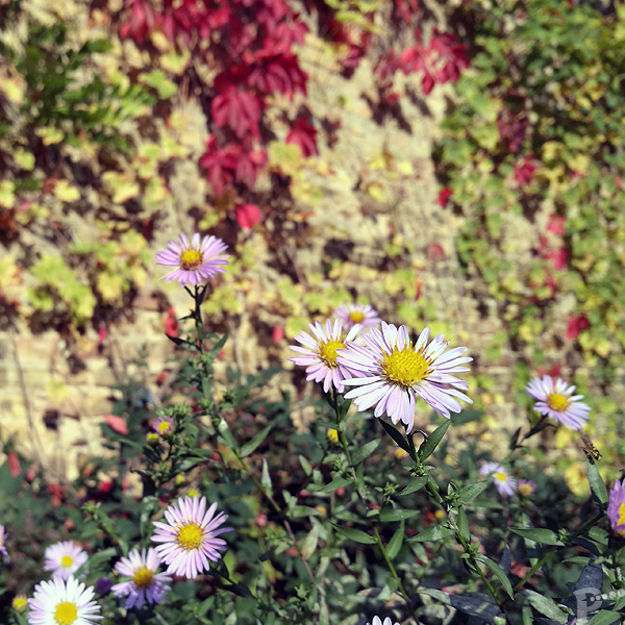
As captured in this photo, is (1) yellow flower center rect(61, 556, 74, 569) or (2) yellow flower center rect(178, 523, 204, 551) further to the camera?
(1) yellow flower center rect(61, 556, 74, 569)

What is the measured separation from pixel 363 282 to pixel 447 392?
1.84 metres

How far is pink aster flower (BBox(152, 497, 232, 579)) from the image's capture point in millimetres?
907

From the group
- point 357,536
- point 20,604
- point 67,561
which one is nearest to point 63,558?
point 67,561

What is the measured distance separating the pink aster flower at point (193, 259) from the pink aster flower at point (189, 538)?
440 millimetres

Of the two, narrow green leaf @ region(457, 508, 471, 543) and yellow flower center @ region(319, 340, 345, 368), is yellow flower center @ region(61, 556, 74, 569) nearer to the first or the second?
yellow flower center @ region(319, 340, 345, 368)

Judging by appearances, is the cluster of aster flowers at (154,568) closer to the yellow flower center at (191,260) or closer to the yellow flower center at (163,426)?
the yellow flower center at (163,426)

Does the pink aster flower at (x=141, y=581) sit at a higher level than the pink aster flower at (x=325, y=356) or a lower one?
lower

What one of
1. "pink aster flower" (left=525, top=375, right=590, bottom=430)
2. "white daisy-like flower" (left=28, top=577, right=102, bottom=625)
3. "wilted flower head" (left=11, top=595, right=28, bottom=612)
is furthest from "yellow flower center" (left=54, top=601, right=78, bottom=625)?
"pink aster flower" (left=525, top=375, right=590, bottom=430)

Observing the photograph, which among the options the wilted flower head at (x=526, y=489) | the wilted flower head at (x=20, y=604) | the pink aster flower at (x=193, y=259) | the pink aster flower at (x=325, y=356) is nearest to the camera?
the pink aster flower at (x=325, y=356)

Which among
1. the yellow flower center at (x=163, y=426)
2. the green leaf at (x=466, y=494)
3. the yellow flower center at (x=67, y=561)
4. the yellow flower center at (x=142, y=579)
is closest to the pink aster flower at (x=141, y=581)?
the yellow flower center at (x=142, y=579)

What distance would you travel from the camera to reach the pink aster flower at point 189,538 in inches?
35.7

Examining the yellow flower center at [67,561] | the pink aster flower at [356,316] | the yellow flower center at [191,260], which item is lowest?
the yellow flower center at [67,561]

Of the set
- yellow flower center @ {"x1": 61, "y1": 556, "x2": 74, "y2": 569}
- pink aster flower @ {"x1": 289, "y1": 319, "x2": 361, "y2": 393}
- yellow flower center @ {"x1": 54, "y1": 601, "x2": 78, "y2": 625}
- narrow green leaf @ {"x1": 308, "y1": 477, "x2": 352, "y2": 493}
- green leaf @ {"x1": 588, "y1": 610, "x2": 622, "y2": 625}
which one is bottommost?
green leaf @ {"x1": 588, "y1": 610, "x2": 622, "y2": 625}

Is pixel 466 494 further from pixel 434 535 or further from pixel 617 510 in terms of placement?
pixel 617 510
